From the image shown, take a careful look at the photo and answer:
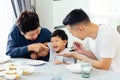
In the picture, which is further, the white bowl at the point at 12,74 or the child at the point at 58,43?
the child at the point at 58,43

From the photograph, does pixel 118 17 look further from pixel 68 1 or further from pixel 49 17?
pixel 49 17

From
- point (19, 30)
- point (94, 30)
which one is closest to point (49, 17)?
point (19, 30)

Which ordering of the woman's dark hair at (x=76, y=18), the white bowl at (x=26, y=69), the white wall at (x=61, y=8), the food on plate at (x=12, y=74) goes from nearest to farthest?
the food on plate at (x=12, y=74) → the white bowl at (x=26, y=69) → the woman's dark hair at (x=76, y=18) → the white wall at (x=61, y=8)

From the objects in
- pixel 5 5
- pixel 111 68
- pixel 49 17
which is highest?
pixel 5 5

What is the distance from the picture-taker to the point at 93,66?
1941mm

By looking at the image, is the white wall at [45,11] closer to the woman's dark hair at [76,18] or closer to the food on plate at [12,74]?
the woman's dark hair at [76,18]

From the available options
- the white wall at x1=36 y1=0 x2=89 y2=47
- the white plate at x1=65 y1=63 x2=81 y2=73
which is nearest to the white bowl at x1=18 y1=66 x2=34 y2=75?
the white plate at x1=65 y1=63 x2=81 y2=73

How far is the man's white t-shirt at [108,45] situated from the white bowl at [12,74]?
0.67 meters

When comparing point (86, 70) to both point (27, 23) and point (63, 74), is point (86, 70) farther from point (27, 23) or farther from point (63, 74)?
point (27, 23)

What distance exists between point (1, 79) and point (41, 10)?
7.25ft

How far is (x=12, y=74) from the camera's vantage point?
1.77m

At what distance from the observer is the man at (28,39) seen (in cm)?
231

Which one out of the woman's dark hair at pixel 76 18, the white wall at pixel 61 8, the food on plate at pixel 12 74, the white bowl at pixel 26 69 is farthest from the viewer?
the white wall at pixel 61 8

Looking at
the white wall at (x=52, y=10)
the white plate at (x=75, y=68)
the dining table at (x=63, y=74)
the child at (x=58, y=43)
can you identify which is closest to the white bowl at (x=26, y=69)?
Result: the dining table at (x=63, y=74)
